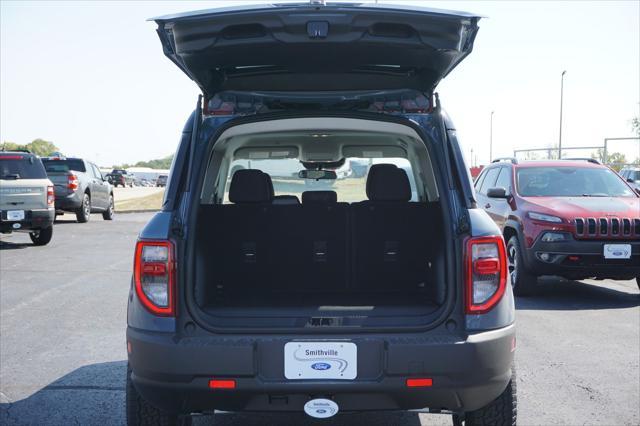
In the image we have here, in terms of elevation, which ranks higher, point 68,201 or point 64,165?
point 64,165

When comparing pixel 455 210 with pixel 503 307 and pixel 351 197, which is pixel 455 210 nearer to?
pixel 503 307

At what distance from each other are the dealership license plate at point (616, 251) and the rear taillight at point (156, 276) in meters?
6.03

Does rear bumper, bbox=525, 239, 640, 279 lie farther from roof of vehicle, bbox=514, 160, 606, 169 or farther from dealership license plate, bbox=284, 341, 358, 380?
dealership license plate, bbox=284, 341, 358, 380

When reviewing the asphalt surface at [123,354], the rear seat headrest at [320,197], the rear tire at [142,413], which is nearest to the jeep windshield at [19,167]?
the asphalt surface at [123,354]

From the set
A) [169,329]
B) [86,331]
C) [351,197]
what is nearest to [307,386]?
[169,329]

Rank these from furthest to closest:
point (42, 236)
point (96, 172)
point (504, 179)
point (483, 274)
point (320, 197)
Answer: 1. point (96, 172)
2. point (42, 236)
3. point (504, 179)
4. point (320, 197)
5. point (483, 274)

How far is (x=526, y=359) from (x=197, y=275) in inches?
123

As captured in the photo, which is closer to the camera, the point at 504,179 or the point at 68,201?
the point at 504,179

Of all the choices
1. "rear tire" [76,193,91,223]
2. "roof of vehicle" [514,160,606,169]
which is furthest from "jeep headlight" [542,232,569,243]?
"rear tire" [76,193,91,223]

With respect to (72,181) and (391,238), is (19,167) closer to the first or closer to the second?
(72,181)

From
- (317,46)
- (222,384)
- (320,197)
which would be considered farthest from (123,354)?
(317,46)

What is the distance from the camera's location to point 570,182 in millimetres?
9109

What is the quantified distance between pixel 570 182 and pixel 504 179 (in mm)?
901

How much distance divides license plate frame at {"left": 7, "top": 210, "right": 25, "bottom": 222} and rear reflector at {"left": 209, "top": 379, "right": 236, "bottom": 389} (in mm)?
11464
